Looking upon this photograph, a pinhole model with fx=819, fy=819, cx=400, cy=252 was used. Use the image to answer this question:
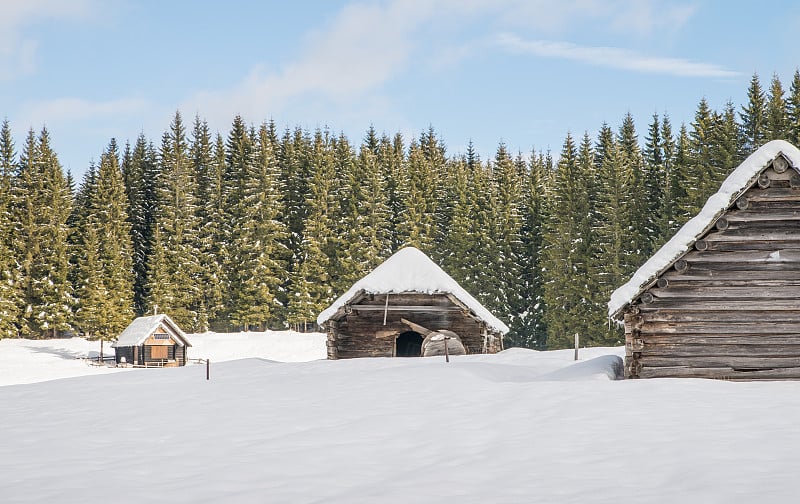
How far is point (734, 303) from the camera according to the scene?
64.8 ft

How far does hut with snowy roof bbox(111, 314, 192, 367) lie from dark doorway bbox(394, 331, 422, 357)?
24.3 m

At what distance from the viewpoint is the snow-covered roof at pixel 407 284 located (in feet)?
99.1

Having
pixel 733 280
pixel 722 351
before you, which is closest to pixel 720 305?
pixel 733 280

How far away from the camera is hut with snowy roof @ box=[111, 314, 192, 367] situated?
55812 millimetres

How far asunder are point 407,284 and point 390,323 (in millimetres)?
1597

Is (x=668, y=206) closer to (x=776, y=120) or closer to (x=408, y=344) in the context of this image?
(x=776, y=120)

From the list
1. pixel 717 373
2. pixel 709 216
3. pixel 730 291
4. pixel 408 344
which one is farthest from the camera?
pixel 408 344

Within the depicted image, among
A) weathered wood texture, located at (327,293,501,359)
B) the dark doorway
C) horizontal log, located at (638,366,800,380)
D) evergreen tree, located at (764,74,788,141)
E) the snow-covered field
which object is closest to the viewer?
the snow-covered field

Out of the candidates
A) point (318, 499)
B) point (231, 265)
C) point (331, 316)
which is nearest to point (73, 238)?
point (231, 265)

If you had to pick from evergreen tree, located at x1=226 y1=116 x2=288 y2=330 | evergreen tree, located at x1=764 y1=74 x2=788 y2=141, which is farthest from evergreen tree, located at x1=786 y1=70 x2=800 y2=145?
evergreen tree, located at x1=226 y1=116 x2=288 y2=330

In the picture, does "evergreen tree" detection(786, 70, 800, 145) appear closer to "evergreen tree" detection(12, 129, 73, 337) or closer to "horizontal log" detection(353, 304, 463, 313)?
"horizontal log" detection(353, 304, 463, 313)

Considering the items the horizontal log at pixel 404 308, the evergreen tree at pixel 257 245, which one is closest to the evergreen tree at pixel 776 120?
the horizontal log at pixel 404 308

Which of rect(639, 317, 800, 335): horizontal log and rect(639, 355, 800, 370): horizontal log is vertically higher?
rect(639, 317, 800, 335): horizontal log

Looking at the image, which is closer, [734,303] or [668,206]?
[734,303]
